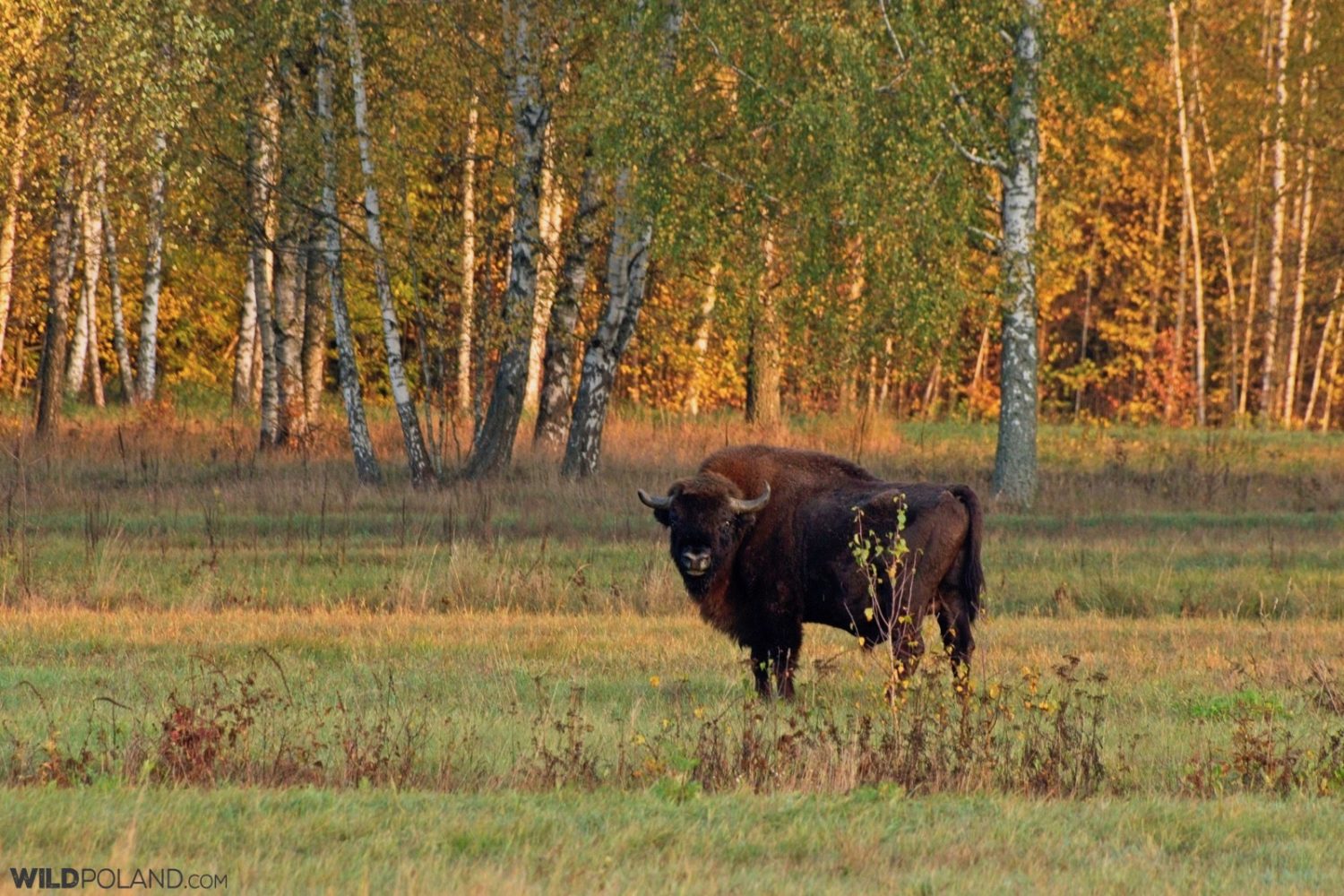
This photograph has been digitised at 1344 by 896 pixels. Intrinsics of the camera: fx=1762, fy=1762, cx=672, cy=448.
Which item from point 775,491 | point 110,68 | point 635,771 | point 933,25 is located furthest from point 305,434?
point 635,771

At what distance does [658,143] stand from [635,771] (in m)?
15.5

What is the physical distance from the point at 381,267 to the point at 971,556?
1406cm

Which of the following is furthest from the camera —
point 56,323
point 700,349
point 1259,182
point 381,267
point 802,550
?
point 1259,182

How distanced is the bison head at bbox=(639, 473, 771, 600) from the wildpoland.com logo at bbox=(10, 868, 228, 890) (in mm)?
5716

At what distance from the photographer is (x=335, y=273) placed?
2506 cm

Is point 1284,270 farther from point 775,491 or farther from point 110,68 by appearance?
point 775,491

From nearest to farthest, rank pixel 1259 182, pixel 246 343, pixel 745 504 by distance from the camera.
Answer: pixel 745 504, pixel 246 343, pixel 1259 182

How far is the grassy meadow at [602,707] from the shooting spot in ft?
23.5

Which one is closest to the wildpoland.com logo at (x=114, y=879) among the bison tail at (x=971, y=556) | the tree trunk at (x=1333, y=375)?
the bison tail at (x=971, y=556)

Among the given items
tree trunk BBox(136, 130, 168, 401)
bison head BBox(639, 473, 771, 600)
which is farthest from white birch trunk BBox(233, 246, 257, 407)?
bison head BBox(639, 473, 771, 600)

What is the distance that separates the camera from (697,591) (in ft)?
40.3

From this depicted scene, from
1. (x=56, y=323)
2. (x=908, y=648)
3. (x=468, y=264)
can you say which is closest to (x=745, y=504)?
(x=908, y=648)

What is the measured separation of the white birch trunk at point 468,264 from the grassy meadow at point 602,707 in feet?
8.37

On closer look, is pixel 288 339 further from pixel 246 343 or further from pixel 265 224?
pixel 246 343
